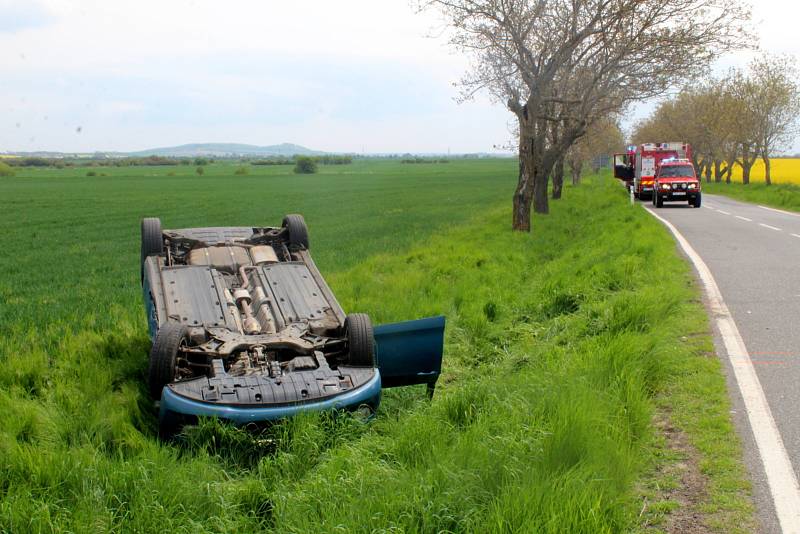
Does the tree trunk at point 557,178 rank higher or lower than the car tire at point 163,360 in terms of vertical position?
higher

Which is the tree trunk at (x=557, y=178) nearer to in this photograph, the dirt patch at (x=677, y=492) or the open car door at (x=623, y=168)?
the open car door at (x=623, y=168)

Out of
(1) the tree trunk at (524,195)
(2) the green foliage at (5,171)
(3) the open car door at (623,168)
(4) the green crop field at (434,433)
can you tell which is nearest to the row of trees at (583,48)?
(1) the tree trunk at (524,195)

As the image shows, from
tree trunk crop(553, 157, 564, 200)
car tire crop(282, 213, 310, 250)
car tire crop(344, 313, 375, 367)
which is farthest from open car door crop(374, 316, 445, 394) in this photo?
tree trunk crop(553, 157, 564, 200)

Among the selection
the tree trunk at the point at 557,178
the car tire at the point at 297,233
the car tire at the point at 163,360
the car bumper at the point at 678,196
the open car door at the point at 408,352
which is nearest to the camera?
the car tire at the point at 163,360

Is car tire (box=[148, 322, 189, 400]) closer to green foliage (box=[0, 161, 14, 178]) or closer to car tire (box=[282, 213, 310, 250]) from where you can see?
car tire (box=[282, 213, 310, 250])

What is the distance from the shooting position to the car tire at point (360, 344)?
6.64 metres

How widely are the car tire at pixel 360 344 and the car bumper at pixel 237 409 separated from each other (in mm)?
778

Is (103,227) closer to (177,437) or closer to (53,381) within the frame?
(53,381)

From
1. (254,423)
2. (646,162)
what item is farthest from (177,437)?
(646,162)

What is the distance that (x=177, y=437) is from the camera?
18.5ft

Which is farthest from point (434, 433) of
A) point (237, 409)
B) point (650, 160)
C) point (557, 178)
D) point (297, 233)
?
point (650, 160)

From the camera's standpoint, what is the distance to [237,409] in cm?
552

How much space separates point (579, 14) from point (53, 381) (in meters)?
18.5

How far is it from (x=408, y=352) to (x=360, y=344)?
56 centimetres
